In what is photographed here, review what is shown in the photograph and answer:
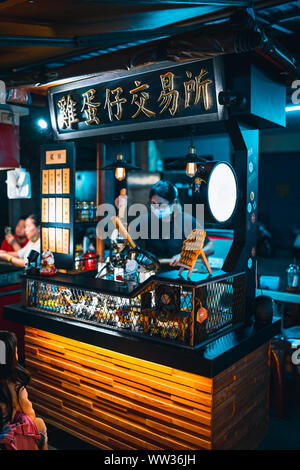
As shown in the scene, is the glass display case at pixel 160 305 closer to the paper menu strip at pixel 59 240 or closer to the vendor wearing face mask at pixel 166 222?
the paper menu strip at pixel 59 240

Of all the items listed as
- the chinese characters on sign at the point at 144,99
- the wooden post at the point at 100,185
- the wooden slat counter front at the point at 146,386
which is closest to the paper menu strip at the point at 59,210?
the chinese characters on sign at the point at 144,99

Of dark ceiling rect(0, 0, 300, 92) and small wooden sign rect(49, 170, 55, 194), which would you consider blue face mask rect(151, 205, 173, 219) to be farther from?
dark ceiling rect(0, 0, 300, 92)

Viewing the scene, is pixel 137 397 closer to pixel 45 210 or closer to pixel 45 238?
pixel 45 238

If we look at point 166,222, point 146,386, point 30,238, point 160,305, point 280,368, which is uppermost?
point 166,222

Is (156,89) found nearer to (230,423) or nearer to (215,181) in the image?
(215,181)

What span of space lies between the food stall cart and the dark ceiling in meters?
0.26

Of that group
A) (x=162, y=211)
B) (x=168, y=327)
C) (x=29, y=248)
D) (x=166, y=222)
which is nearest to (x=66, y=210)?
(x=162, y=211)

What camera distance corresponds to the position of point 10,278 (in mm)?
6082

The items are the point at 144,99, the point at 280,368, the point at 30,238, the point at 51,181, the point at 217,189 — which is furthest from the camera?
the point at 30,238

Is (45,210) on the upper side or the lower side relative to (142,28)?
lower

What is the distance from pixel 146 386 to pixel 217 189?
6.03ft

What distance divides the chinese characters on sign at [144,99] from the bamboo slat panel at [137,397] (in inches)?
97.3

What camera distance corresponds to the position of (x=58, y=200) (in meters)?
5.25

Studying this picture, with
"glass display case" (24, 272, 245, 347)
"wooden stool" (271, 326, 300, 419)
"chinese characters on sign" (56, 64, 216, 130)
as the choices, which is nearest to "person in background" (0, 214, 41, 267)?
"chinese characters on sign" (56, 64, 216, 130)
